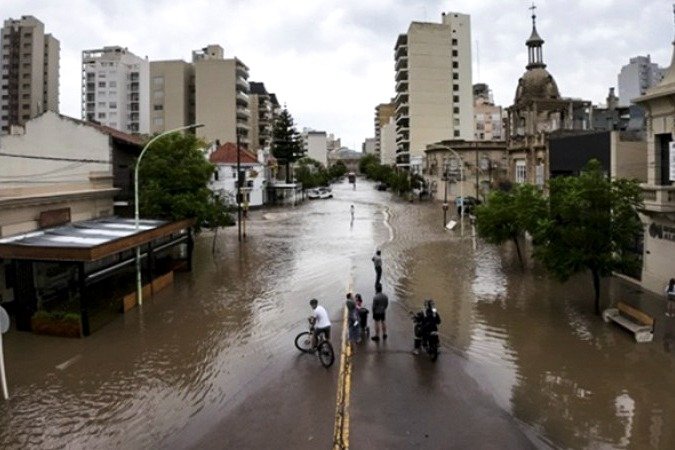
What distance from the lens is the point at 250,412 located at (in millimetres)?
10922

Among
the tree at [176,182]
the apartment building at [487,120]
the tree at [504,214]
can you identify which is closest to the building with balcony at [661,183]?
the tree at [504,214]

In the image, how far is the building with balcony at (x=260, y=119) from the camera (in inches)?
3952

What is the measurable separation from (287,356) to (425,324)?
11.6 feet

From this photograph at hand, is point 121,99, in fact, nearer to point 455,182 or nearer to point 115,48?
point 115,48

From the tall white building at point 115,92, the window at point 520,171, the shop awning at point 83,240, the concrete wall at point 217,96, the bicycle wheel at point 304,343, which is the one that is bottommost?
the bicycle wheel at point 304,343

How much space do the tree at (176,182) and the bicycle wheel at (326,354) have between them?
1428cm

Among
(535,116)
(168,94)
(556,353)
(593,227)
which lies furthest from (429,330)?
(168,94)

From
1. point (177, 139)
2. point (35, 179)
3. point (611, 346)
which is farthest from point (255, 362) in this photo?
point (35, 179)

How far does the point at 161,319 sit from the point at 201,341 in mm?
3011

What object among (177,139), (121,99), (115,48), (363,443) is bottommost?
(363,443)

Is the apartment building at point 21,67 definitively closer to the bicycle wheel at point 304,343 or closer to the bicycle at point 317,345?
the bicycle wheel at point 304,343

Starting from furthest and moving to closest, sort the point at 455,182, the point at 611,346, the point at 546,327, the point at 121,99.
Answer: the point at 121,99
the point at 455,182
the point at 546,327
the point at 611,346

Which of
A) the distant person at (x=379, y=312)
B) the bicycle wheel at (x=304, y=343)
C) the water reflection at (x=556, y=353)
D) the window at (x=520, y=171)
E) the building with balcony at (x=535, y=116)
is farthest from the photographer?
the window at (x=520, y=171)

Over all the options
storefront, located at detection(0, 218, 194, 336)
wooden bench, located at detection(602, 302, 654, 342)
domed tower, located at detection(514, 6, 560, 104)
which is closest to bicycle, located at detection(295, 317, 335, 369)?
storefront, located at detection(0, 218, 194, 336)
